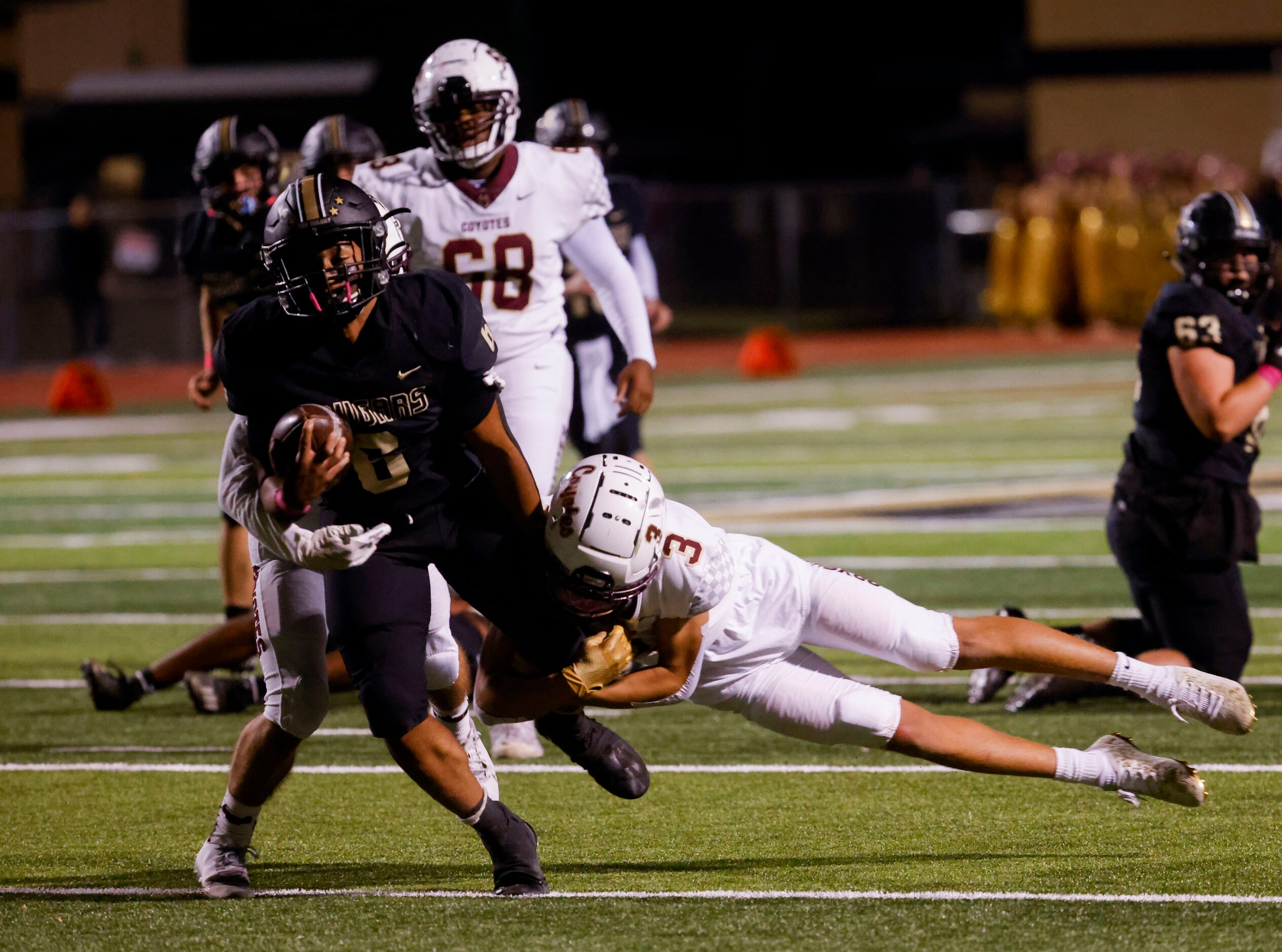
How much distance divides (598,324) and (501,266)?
189 cm

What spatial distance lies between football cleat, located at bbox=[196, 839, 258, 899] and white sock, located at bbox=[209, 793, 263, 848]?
1cm

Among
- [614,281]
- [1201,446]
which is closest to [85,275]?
[614,281]

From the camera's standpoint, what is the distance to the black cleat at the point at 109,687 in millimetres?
6527

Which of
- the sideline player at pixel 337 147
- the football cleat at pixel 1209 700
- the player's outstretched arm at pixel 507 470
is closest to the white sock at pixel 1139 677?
the football cleat at pixel 1209 700

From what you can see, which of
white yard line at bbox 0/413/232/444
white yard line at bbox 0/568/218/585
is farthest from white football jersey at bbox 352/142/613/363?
white yard line at bbox 0/413/232/444

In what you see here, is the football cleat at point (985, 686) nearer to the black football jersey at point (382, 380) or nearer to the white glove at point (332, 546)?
the black football jersey at point (382, 380)

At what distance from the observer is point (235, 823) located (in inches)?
179

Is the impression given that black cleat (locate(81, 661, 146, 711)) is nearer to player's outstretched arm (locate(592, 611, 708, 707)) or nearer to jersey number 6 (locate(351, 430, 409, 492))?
jersey number 6 (locate(351, 430, 409, 492))

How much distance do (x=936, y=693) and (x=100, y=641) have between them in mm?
3309

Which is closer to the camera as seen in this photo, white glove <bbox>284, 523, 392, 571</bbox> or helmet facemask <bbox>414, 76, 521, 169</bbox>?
white glove <bbox>284, 523, 392, 571</bbox>

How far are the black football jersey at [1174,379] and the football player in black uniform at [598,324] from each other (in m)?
2.10

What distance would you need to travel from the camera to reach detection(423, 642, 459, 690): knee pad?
4.76m

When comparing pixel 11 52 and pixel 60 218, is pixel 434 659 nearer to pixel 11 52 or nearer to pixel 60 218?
pixel 60 218

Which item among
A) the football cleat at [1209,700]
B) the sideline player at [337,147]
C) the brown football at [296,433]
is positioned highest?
the sideline player at [337,147]
